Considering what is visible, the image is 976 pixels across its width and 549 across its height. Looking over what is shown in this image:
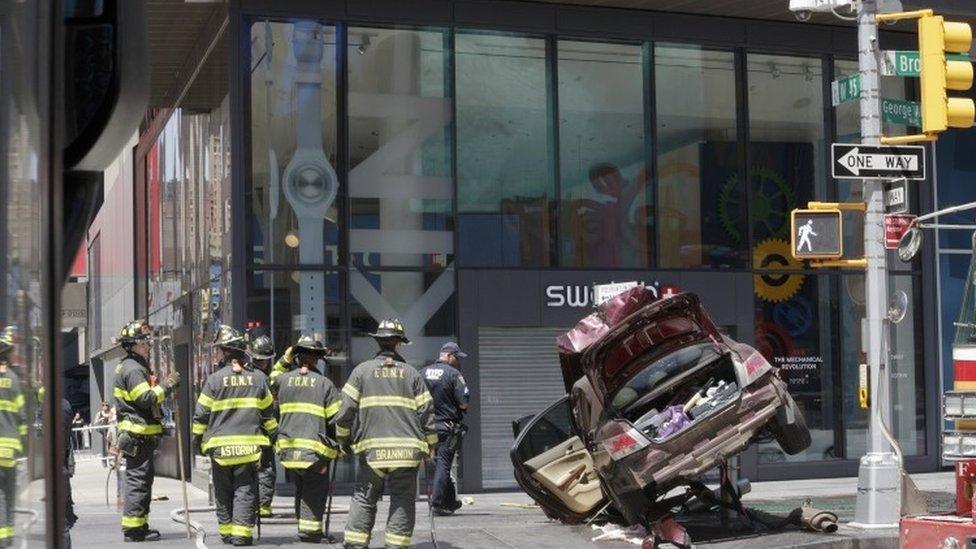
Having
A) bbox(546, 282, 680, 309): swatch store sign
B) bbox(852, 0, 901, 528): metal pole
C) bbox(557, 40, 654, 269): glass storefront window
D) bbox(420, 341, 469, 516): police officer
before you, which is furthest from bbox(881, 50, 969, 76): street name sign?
bbox(557, 40, 654, 269): glass storefront window

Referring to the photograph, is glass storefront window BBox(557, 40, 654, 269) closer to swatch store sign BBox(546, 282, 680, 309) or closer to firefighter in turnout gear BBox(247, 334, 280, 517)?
swatch store sign BBox(546, 282, 680, 309)

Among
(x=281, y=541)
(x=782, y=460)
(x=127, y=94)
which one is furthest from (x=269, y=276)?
(x=127, y=94)

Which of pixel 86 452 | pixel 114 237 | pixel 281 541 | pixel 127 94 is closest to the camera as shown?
pixel 127 94

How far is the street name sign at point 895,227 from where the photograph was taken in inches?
548

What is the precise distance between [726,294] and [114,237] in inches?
746

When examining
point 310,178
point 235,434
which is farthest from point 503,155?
point 235,434

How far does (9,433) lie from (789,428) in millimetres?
11152

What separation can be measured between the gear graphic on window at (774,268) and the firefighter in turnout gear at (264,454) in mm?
8064

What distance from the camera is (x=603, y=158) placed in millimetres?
19672

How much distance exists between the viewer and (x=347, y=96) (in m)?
18.5

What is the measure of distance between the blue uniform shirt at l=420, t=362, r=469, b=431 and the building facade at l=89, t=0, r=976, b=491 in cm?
247

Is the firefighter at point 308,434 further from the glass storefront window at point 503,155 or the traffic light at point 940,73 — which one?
the traffic light at point 940,73

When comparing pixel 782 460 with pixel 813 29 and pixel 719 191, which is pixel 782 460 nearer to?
pixel 719 191

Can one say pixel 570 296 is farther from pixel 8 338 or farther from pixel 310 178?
pixel 8 338
